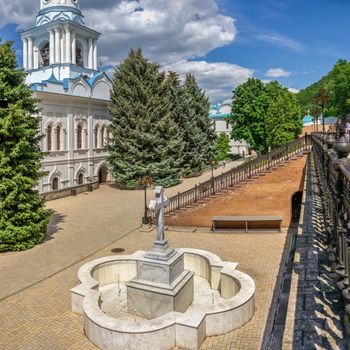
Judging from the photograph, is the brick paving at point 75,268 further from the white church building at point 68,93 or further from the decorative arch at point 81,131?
the decorative arch at point 81,131

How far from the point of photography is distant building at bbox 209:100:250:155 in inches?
2564

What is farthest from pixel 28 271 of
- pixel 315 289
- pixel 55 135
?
pixel 55 135

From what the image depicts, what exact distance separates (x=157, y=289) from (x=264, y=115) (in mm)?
39979

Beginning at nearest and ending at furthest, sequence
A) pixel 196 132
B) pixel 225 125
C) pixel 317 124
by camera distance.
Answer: pixel 196 132 < pixel 317 124 < pixel 225 125

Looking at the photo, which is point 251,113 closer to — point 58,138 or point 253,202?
point 58,138

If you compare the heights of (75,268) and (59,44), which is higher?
(59,44)

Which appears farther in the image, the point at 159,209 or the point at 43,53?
the point at 43,53

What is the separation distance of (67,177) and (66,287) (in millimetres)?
19707

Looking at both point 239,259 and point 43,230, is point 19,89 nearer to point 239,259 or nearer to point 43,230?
point 43,230

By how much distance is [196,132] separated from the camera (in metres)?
37.4

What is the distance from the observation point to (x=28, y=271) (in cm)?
1217

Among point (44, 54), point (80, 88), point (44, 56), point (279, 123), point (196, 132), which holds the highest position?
point (44, 54)

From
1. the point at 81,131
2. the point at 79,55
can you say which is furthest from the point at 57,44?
the point at 81,131

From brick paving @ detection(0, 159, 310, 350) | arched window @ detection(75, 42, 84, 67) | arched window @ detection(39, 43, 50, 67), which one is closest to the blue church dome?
arched window @ detection(75, 42, 84, 67)
